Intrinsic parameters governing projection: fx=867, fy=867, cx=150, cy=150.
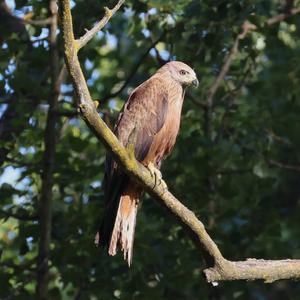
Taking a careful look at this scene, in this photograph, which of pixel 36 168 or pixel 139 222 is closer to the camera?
Answer: pixel 36 168

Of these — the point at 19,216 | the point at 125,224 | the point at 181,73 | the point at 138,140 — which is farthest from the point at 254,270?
the point at 19,216

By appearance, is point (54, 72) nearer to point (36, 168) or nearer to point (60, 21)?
point (36, 168)

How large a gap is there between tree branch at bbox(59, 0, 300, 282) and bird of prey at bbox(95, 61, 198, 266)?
915 millimetres

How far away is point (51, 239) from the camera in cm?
772

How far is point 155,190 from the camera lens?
16.0 ft

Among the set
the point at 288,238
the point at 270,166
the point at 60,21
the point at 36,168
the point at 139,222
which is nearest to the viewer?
the point at 60,21

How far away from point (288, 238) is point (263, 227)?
2.04 metres

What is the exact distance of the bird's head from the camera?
23.0 feet

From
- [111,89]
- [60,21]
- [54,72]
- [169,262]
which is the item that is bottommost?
[169,262]

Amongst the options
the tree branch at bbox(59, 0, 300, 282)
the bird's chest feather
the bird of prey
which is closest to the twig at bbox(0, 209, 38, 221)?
the bird of prey

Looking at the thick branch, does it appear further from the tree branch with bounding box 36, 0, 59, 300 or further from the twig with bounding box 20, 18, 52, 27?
the twig with bounding box 20, 18, 52, 27

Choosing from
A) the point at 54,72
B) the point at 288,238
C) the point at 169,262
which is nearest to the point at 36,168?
the point at 54,72

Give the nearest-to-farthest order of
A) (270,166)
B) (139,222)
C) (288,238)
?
1. (139,222)
2. (270,166)
3. (288,238)

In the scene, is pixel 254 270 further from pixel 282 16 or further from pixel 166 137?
pixel 282 16
